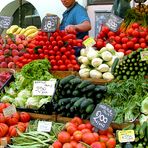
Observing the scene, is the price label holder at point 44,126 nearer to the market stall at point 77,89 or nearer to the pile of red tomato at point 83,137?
the market stall at point 77,89

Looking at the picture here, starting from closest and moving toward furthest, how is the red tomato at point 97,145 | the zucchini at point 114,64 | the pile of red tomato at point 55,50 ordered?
the red tomato at point 97,145 → the zucchini at point 114,64 → the pile of red tomato at point 55,50

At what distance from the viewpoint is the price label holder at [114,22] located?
4.39m

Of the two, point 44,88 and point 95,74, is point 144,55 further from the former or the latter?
point 44,88

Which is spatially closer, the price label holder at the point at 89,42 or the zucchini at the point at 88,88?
the zucchini at the point at 88,88

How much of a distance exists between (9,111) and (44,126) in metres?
0.45

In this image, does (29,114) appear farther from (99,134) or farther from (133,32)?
(133,32)

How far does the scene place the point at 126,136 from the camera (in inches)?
120

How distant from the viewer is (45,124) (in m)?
3.56

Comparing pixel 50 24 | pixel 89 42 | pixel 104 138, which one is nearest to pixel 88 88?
pixel 104 138

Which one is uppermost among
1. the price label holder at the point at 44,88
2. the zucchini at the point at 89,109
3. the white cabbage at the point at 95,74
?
the white cabbage at the point at 95,74

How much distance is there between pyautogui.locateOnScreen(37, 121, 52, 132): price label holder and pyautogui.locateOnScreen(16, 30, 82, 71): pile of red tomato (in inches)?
33.8

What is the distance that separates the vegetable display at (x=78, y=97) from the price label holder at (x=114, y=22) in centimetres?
98

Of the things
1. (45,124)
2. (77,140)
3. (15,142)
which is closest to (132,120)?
(77,140)

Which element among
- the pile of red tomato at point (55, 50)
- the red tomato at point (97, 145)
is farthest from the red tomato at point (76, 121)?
the pile of red tomato at point (55, 50)
